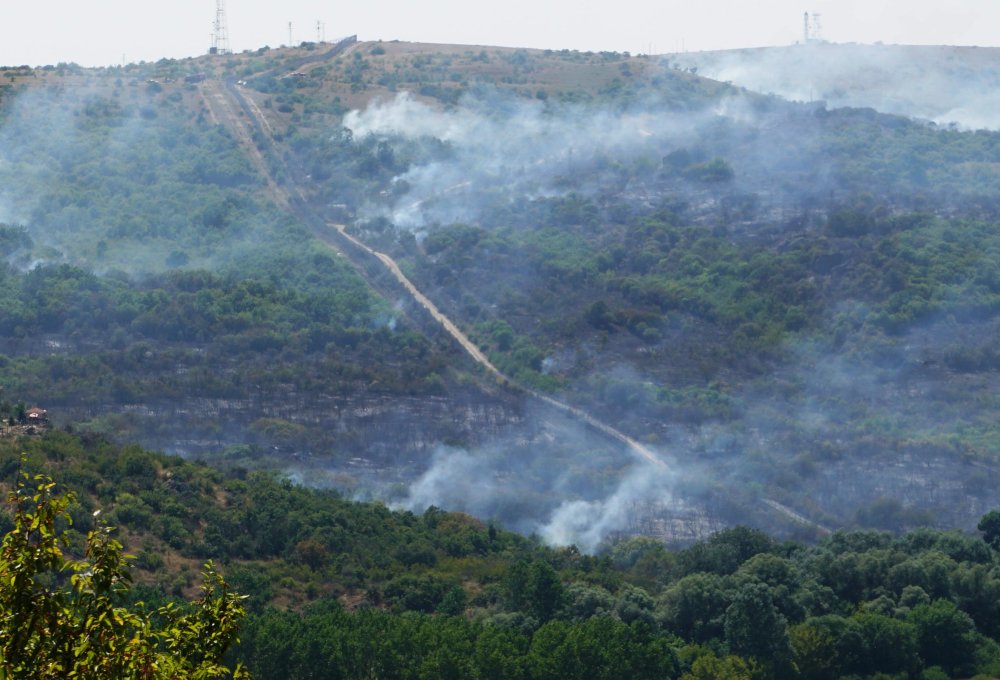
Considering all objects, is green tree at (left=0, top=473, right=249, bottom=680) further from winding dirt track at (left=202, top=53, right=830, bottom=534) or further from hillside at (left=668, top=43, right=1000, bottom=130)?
hillside at (left=668, top=43, right=1000, bottom=130)

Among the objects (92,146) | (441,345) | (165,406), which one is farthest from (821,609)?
(92,146)

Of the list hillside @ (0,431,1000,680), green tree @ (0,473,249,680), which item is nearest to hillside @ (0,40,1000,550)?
hillside @ (0,431,1000,680)

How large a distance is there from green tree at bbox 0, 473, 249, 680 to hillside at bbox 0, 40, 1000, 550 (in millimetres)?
56485

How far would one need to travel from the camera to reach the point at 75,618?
50.8ft

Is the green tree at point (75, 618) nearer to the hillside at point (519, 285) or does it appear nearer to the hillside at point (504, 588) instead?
the hillside at point (504, 588)

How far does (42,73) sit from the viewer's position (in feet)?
474

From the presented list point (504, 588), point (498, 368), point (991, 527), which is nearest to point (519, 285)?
point (498, 368)

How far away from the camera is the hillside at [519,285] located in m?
81.5

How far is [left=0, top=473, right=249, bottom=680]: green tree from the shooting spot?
48.4 feet

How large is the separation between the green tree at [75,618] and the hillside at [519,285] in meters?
56.5

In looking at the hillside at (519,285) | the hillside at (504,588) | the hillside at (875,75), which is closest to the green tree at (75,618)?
the hillside at (504,588)

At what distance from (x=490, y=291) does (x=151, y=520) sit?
2150 inches

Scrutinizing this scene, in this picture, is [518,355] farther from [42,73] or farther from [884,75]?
[884,75]

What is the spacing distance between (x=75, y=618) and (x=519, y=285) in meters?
95.1
